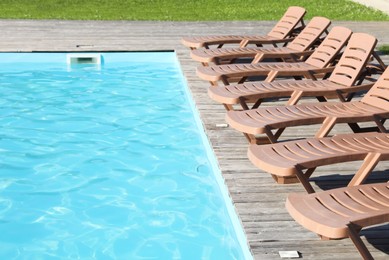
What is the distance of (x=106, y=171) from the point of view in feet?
23.6

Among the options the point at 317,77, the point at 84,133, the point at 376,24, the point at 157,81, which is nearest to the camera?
the point at 84,133

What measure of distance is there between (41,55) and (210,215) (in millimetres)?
6133

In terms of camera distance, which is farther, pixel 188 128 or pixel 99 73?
pixel 99 73

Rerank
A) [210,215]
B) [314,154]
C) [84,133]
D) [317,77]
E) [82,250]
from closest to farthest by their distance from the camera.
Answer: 1. [314,154]
2. [82,250]
3. [210,215]
4. [84,133]
5. [317,77]

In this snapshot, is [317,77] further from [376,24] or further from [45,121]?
[376,24]

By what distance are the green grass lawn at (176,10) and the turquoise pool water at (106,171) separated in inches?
173

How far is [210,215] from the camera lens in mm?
6082

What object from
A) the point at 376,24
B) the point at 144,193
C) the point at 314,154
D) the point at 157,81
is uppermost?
the point at 376,24

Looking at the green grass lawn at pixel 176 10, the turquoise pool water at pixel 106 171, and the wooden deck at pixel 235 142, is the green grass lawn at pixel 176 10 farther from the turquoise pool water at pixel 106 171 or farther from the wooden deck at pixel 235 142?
the turquoise pool water at pixel 106 171

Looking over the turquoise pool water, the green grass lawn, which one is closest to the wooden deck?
the turquoise pool water

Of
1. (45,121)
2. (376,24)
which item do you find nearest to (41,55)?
(45,121)

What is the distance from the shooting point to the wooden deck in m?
4.83

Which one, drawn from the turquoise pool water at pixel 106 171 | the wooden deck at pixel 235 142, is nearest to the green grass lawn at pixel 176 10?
the wooden deck at pixel 235 142

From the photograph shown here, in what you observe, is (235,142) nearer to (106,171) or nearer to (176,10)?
(106,171)
